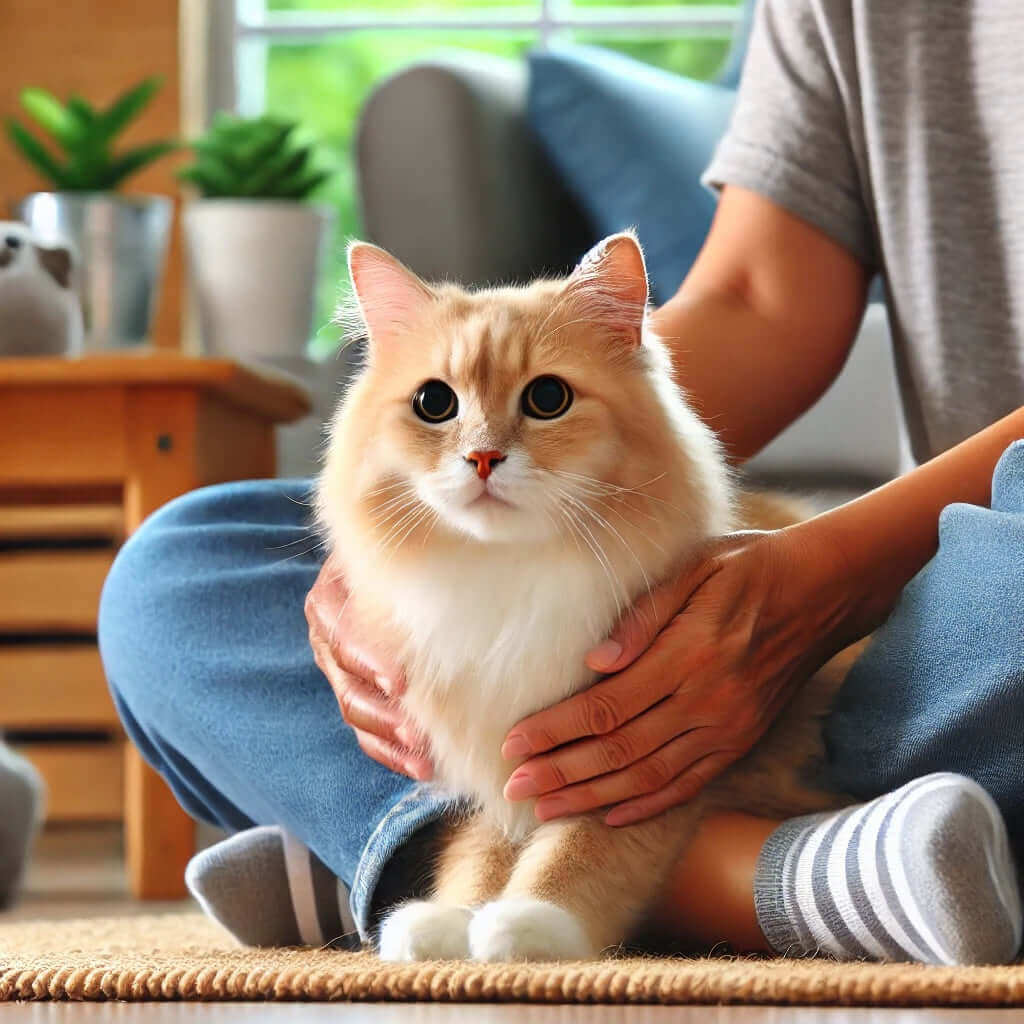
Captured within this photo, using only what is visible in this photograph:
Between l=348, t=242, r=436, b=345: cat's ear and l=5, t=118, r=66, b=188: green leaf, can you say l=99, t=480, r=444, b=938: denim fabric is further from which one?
l=5, t=118, r=66, b=188: green leaf

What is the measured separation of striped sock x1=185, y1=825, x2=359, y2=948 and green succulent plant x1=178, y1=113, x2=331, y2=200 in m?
1.79

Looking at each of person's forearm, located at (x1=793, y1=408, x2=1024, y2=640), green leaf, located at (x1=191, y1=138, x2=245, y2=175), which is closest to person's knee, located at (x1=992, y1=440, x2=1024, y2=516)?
person's forearm, located at (x1=793, y1=408, x2=1024, y2=640)

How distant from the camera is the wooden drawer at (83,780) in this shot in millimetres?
2250

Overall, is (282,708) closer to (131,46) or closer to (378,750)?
(378,750)

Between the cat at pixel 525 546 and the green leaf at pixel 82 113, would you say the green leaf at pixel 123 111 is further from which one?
the cat at pixel 525 546

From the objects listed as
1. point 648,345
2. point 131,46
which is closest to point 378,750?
point 648,345

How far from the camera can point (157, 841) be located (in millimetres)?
1978

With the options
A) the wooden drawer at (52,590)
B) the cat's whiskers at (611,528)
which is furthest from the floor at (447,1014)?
the wooden drawer at (52,590)

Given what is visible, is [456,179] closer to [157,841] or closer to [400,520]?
[157,841]

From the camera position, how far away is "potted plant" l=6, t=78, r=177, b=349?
2.54m

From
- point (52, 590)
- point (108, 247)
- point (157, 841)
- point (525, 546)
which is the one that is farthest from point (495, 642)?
point (108, 247)

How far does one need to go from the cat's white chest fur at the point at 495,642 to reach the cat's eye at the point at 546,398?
3.9 inches

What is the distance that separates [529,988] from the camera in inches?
30.9

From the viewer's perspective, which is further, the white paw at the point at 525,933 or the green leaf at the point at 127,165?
the green leaf at the point at 127,165
